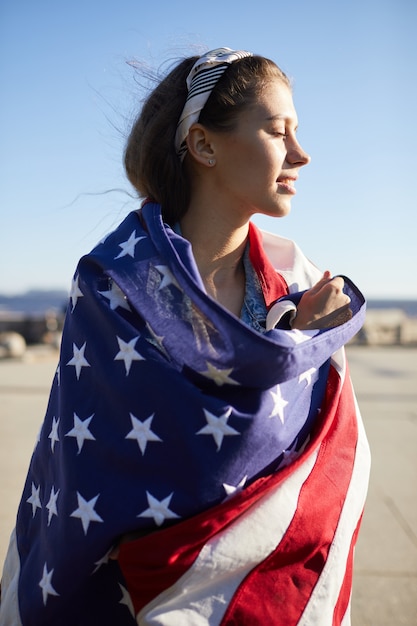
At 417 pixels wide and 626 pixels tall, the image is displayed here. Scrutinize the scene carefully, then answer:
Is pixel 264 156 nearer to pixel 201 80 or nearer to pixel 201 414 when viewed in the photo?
pixel 201 80

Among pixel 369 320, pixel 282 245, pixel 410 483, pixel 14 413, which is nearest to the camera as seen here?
pixel 282 245

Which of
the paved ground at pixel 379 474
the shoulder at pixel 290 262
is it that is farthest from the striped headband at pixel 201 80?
the paved ground at pixel 379 474

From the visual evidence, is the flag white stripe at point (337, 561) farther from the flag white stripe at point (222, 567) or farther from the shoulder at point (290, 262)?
the shoulder at point (290, 262)

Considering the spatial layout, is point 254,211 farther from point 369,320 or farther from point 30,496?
point 369,320

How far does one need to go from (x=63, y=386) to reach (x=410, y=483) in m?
3.15

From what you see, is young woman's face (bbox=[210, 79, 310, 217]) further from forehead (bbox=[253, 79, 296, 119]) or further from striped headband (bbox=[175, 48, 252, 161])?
striped headband (bbox=[175, 48, 252, 161])

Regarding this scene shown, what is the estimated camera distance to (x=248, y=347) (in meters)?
1.49

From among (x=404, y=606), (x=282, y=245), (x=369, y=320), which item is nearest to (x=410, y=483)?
(x=404, y=606)

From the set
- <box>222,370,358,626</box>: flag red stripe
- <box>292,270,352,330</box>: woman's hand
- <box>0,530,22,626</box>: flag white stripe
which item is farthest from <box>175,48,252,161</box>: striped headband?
<box>0,530,22,626</box>: flag white stripe

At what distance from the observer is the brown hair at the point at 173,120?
1821 millimetres

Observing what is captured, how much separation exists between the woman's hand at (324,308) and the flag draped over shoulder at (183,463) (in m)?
0.06

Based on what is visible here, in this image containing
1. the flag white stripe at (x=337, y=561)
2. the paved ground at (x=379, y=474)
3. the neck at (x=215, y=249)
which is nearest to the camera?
the flag white stripe at (x=337, y=561)

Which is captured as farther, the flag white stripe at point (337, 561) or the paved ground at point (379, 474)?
the paved ground at point (379, 474)

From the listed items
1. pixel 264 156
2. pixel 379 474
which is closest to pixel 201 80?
pixel 264 156
